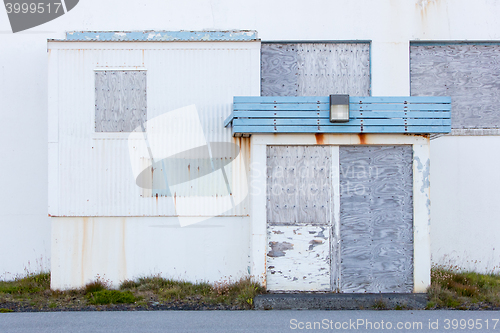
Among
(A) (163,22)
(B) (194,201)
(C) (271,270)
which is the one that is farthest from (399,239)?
(A) (163,22)

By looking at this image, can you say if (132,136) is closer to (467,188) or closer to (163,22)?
(163,22)

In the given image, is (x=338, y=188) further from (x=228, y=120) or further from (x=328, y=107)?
(x=228, y=120)

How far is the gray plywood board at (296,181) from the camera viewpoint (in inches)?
277

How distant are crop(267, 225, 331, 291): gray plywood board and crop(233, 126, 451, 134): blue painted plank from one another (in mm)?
1769

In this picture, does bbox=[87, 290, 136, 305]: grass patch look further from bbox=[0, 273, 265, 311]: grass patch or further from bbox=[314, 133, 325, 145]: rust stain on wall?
bbox=[314, 133, 325, 145]: rust stain on wall

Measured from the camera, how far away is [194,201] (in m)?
7.52

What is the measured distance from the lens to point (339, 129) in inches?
267

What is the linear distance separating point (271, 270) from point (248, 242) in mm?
787

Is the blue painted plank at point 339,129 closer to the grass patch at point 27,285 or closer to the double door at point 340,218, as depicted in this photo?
the double door at point 340,218

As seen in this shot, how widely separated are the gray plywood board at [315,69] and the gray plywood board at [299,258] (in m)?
3.51

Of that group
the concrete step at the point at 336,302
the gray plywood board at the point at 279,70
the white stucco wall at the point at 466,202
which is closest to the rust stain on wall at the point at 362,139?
the gray plywood board at the point at 279,70
